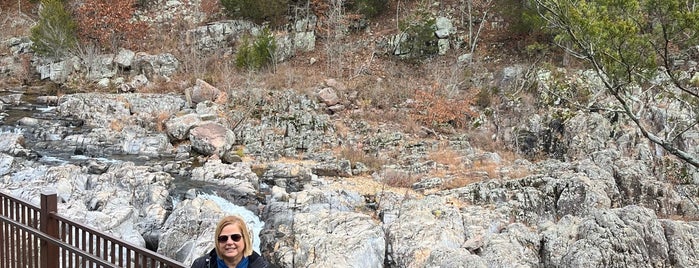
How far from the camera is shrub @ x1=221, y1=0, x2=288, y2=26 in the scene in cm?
3047

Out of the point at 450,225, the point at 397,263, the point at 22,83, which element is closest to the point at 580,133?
the point at 450,225

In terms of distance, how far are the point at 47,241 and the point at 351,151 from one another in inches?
534

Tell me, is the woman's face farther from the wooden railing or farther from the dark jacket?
the wooden railing

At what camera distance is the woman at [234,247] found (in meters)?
3.08

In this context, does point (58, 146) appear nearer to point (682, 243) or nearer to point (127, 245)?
point (127, 245)

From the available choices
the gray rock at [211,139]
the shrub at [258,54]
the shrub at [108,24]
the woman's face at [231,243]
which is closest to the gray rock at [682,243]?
the woman's face at [231,243]

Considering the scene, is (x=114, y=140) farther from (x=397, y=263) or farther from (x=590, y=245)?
(x=590, y=245)

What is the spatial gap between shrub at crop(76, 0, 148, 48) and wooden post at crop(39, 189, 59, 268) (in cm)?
2670

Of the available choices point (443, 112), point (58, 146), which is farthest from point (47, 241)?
point (443, 112)

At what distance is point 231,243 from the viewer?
3.08 metres

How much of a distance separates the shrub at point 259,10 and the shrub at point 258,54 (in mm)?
4840

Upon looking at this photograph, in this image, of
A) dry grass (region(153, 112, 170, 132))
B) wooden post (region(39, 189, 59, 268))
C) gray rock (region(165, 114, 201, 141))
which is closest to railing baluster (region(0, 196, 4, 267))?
wooden post (region(39, 189, 59, 268))

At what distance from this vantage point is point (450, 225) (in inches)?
427

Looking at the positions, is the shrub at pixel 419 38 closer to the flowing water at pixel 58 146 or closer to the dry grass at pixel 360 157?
the dry grass at pixel 360 157
